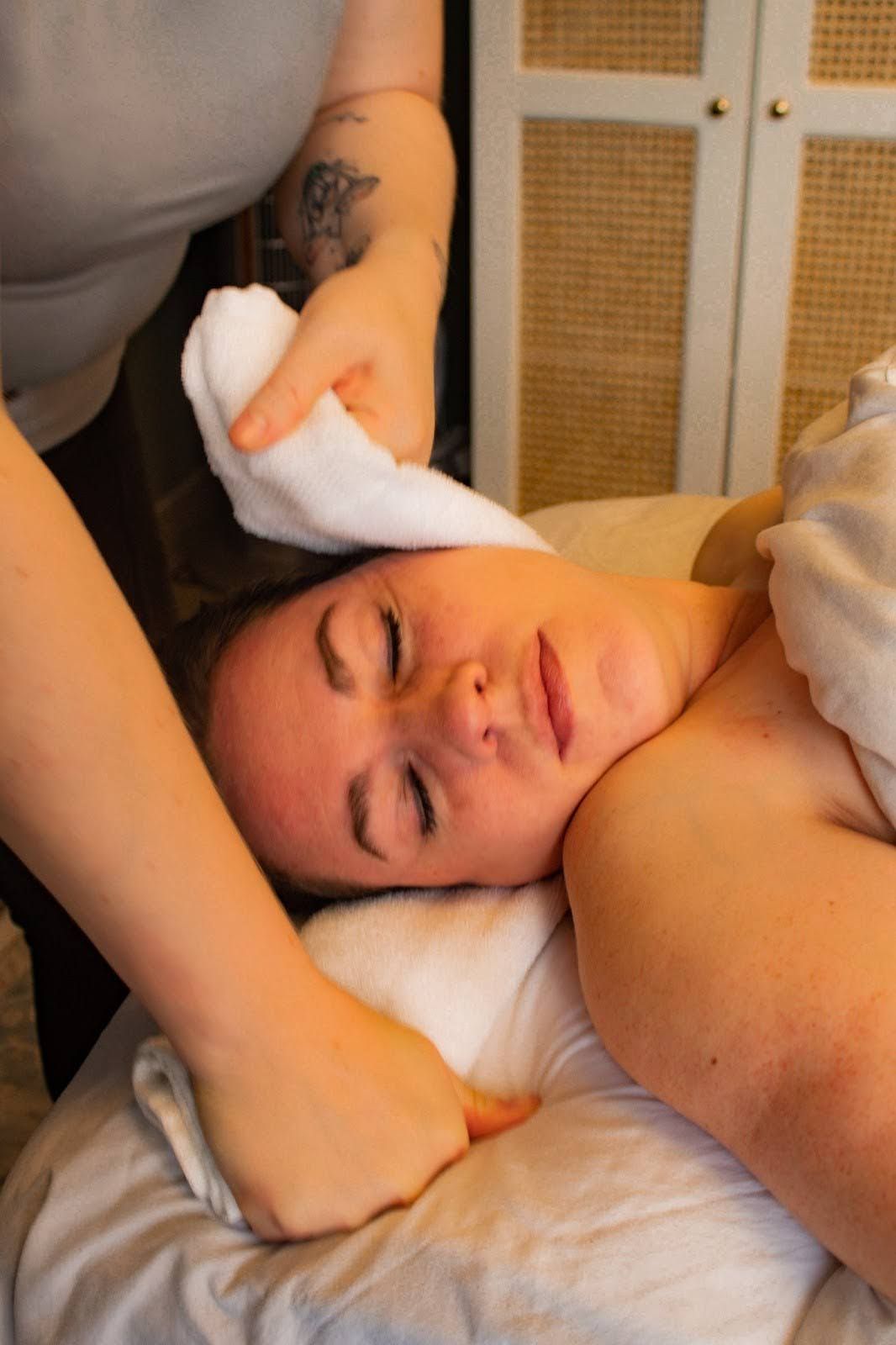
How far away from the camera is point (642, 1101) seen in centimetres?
97

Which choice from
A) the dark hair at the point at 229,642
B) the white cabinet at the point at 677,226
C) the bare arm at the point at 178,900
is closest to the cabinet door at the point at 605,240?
the white cabinet at the point at 677,226

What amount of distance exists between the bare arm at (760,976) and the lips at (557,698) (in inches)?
3.6

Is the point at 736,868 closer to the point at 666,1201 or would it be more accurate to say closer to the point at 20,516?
the point at 666,1201

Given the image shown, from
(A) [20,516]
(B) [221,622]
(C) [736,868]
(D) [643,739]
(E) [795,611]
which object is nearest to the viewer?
(A) [20,516]

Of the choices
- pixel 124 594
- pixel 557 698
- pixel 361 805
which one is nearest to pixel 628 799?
pixel 557 698

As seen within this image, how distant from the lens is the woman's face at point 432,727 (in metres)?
1.14

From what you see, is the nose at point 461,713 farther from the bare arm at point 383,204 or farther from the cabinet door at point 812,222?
the cabinet door at point 812,222

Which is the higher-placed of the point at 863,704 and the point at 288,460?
the point at 288,460

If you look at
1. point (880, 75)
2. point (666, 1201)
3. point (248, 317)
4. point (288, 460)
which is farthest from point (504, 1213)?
point (880, 75)

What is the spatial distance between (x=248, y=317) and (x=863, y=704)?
565 mm

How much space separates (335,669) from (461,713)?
124mm

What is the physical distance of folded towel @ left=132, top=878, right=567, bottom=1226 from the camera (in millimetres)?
1077

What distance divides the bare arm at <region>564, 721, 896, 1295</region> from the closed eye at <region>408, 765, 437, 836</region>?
152mm

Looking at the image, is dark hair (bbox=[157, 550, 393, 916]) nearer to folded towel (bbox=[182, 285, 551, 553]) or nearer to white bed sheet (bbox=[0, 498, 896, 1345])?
folded towel (bbox=[182, 285, 551, 553])
